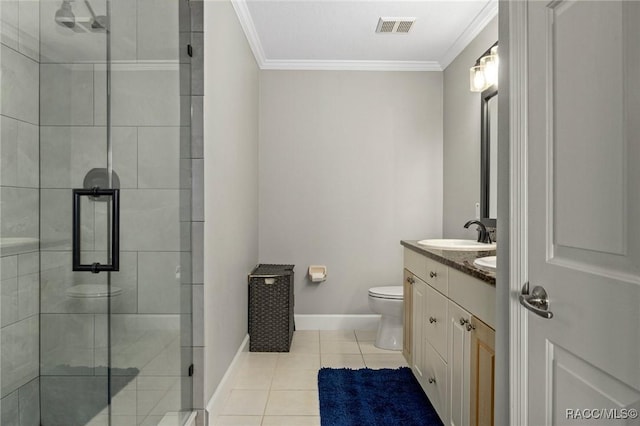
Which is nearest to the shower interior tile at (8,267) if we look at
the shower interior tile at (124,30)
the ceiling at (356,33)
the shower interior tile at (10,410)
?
the shower interior tile at (10,410)

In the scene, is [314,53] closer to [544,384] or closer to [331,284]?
[331,284]

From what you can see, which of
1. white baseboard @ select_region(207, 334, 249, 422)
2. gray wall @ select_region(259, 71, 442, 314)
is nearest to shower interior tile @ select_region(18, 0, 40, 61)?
white baseboard @ select_region(207, 334, 249, 422)

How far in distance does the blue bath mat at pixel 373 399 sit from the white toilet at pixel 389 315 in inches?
18.3

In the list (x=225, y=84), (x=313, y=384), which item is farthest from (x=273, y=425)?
(x=225, y=84)

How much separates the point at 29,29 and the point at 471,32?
3.08 m

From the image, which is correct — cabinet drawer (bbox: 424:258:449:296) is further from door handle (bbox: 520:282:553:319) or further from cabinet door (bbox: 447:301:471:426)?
door handle (bbox: 520:282:553:319)

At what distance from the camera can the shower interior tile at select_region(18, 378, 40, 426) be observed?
1.03 metres

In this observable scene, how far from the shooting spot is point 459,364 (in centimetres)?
183

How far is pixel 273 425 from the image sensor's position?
2.23 m

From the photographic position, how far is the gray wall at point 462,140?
3.24m

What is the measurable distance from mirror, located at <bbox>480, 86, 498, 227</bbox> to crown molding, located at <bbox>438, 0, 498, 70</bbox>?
1.67ft

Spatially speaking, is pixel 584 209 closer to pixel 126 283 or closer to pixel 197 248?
pixel 126 283

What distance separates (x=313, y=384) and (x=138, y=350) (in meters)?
1.42

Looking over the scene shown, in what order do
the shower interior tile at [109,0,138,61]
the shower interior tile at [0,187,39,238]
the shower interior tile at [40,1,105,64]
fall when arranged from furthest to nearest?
the shower interior tile at [109,0,138,61] → the shower interior tile at [40,1,105,64] → the shower interior tile at [0,187,39,238]
